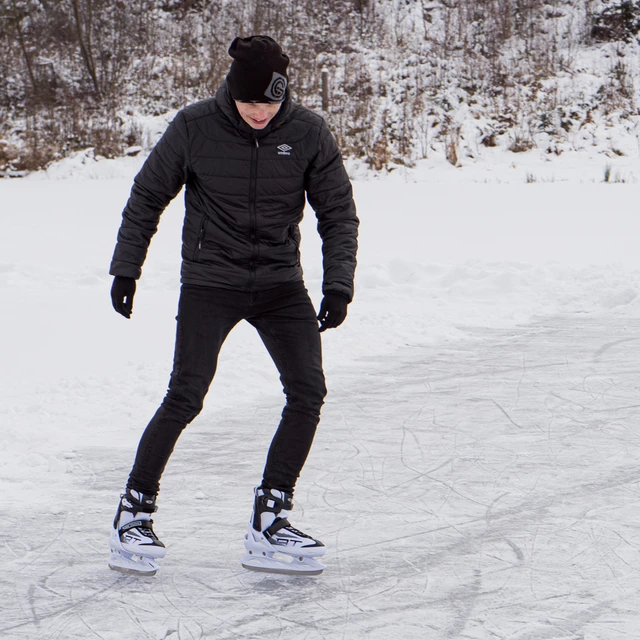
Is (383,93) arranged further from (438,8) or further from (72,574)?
(72,574)

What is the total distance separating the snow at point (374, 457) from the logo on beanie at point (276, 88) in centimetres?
142

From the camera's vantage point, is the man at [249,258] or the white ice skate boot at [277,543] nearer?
the man at [249,258]

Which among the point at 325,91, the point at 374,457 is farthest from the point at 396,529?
the point at 325,91

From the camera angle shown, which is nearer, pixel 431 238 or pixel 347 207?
pixel 347 207

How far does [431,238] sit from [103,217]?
4545 millimetres

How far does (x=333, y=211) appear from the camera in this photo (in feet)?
9.13

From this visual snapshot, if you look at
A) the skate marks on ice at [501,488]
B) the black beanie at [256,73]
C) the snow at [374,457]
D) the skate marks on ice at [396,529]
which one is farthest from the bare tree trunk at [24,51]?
the black beanie at [256,73]

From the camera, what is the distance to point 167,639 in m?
2.31

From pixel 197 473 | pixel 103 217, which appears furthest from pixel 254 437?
pixel 103 217

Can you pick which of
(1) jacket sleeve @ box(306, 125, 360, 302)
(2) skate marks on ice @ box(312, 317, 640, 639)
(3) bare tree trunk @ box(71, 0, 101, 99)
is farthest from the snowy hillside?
(1) jacket sleeve @ box(306, 125, 360, 302)

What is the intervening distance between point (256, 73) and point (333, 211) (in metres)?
0.50

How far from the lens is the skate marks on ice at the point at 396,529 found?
8.05ft

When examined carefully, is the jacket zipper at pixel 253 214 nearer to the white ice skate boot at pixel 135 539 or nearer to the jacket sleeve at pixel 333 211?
the jacket sleeve at pixel 333 211

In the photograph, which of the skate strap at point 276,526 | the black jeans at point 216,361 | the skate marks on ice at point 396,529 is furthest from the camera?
the skate strap at point 276,526
